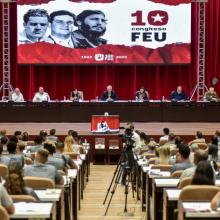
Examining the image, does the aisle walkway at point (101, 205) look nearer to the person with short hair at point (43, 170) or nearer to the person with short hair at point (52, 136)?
the person with short hair at point (52, 136)

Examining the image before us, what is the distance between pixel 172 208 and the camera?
7.32 metres

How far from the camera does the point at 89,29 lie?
2208cm

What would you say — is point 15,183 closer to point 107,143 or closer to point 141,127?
point 107,143

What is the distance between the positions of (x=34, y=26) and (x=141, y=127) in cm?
591

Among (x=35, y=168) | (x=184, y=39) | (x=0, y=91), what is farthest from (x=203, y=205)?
(x=0, y=91)

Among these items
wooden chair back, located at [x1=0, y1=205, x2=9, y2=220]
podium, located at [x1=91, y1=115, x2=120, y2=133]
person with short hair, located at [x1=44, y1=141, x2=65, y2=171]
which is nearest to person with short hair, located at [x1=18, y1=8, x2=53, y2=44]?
podium, located at [x1=91, y1=115, x2=120, y2=133]

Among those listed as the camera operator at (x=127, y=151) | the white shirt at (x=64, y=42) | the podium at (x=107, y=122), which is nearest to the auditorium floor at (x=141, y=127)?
the podium at (x=107, y=122)

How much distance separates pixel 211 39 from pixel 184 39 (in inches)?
84.0

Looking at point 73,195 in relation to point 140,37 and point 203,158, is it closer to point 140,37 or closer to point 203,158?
point 203,158

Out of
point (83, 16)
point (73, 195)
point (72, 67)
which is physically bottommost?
point (73, 195)

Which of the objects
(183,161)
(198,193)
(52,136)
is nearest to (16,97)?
(52,136)

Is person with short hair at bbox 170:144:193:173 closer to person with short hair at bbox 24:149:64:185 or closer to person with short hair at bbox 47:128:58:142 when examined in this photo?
person with short hair at bbox 24:149:64:185

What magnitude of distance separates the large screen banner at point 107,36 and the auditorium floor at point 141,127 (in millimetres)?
3487

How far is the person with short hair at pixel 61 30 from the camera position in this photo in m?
22.0
